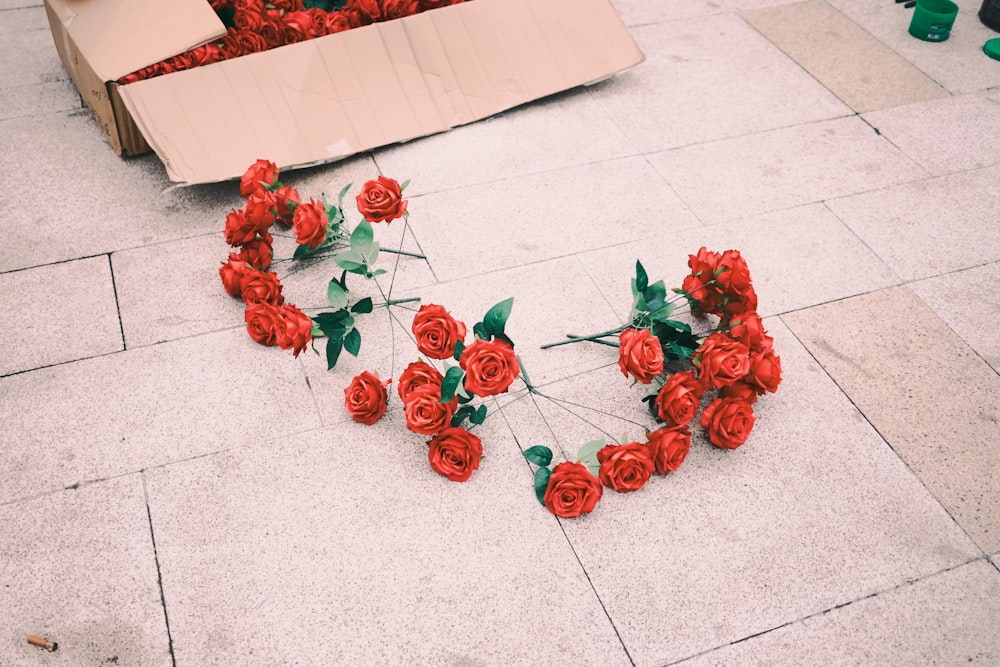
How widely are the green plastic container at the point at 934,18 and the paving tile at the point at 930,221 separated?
2.90 ft

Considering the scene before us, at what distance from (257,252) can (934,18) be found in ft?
9.48

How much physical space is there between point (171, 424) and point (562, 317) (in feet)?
3.39

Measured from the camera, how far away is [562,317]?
2359 millimetres

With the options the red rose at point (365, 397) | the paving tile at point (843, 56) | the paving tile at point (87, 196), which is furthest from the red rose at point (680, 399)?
the paving tile at point (843, 56)

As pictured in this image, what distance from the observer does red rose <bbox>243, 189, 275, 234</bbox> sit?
2201 millimetres

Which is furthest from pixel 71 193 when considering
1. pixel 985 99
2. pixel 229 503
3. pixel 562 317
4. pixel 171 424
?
pixel 985 99

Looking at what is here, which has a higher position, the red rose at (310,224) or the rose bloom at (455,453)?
the red rose at (310,224)

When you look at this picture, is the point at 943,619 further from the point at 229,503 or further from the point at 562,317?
the point at 229,503

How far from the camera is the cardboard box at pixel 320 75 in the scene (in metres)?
2.53

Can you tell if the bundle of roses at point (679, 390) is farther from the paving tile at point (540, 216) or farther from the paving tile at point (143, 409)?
the paving tile at point (143, 409)

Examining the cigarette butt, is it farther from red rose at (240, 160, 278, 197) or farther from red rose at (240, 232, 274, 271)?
red rose at (240, 160, 278, 197)

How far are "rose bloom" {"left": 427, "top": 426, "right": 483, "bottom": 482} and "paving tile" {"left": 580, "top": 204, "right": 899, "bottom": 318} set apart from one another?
2.24 feet

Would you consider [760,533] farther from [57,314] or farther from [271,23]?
[271,23]

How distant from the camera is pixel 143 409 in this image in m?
2.08
